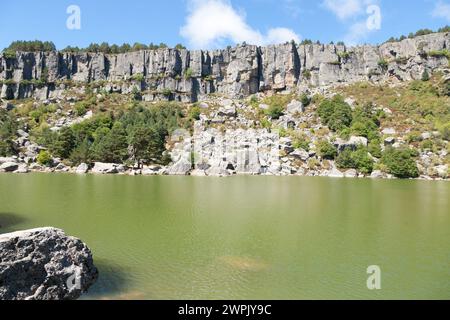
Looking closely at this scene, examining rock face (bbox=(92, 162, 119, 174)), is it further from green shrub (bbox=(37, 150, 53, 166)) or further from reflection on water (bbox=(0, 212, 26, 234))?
reflection on water (bbox=(0, 212, 26, 234))

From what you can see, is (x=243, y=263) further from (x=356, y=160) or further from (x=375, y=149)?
(x=375, y=149)

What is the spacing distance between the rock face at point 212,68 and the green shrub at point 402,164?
52.5 metres

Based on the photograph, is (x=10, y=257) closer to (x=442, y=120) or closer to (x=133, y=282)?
(x=133, y=282)

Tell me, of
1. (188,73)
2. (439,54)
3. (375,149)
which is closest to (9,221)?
(375,149)

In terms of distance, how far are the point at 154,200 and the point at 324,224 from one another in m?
16.8

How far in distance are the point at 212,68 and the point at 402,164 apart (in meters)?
75.3

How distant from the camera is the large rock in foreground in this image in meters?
11.9

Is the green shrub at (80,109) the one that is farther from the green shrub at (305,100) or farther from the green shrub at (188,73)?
the green shrub at (305,100)

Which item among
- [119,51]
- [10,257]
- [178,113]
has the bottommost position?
[10,257]

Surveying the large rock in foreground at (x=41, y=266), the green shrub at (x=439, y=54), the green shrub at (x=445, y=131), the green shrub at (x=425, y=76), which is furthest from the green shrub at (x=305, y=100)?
the large rock in foreground at (x=41, y=266)

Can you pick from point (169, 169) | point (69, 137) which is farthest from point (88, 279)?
point (69, 137)

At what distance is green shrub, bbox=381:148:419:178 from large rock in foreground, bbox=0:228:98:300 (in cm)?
7089

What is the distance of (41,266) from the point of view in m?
12.6

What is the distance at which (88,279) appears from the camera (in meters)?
14.2
